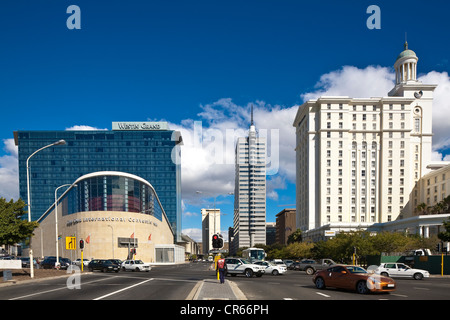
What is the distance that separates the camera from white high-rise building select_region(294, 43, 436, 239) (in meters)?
110

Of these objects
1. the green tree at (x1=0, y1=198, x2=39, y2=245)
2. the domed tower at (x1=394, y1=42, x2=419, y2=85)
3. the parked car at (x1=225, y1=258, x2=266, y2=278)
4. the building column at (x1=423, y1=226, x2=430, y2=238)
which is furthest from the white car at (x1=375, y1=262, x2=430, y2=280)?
the domed tower at (x1=394, y1=42, x2=419, y2=85)

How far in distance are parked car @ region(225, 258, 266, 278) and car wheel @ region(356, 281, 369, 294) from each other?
1621 centimetres

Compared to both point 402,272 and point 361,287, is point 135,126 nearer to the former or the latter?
point 402,272

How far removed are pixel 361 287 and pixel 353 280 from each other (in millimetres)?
590

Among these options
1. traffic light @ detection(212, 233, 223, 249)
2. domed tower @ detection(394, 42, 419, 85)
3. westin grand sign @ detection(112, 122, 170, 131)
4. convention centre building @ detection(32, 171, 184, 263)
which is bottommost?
convention centre building @ detection(32, 171, 184, 263)

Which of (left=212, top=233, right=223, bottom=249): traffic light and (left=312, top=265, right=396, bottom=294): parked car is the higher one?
(left=212, top=233, right=223, bottom=249): traffic light

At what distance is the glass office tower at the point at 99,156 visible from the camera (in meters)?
169

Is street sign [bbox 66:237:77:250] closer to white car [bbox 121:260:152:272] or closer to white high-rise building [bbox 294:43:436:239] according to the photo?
white car [bbox 121:260:152:272]

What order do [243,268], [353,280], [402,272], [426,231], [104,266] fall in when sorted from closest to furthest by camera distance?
[353,280], [402,272], [243,268], [104,266], [426,231]

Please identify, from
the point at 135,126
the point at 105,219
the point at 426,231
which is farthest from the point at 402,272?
the point at 135,126

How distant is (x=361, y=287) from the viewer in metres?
19.2

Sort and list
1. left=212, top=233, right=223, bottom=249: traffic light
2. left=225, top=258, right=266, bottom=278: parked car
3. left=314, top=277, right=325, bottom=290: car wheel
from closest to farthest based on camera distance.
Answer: left=314, top=277, right=325, bottom=290: car wheel → left=212, top=233, right=223, bottom=249: traffic light → left=225, top=258, right=266, bottom=278: parked car

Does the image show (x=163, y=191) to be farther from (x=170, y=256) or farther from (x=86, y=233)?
(x=86, y=233)

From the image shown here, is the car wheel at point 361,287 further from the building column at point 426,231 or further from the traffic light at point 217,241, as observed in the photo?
the building column at point 426,231
